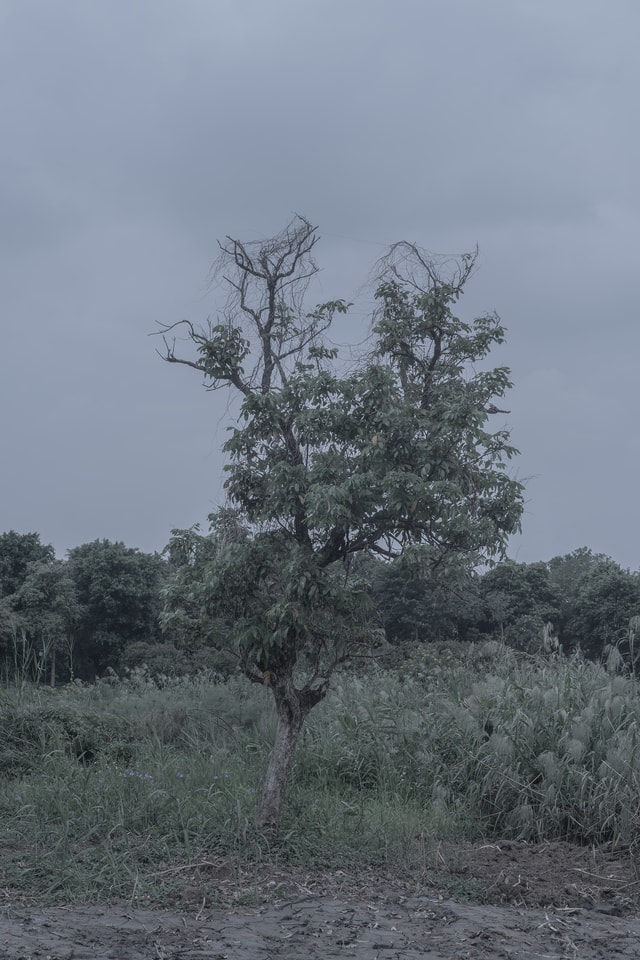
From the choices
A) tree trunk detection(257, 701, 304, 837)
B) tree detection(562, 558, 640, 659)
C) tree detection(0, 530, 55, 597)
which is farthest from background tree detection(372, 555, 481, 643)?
tree trunk detection(257, 701, 304, 837)

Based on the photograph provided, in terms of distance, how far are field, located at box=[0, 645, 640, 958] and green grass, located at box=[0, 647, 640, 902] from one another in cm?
2

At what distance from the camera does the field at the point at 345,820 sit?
5.16 meters

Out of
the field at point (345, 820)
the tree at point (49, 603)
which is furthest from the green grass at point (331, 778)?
the tree at point (49, 603)

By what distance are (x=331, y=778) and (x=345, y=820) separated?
4.83 feet

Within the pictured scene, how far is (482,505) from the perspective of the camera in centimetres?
673

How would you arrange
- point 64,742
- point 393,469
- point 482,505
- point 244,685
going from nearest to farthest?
point 393,469 < point 482,505 < point 64,742 < point 244,685

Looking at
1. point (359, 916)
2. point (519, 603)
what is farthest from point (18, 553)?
point (359, 916)

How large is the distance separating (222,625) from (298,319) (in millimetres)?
2514

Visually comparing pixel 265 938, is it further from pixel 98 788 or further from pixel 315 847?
pixel 98 788

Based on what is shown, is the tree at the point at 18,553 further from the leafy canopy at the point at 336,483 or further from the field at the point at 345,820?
the leafy canopy at the point at 336,483

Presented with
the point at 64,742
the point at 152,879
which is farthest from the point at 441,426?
the point at 64,742

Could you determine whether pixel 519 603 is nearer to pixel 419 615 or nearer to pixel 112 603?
pixel 419 615

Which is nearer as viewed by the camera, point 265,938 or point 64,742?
point 265,938

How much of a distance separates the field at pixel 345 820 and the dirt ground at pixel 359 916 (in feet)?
0.06
